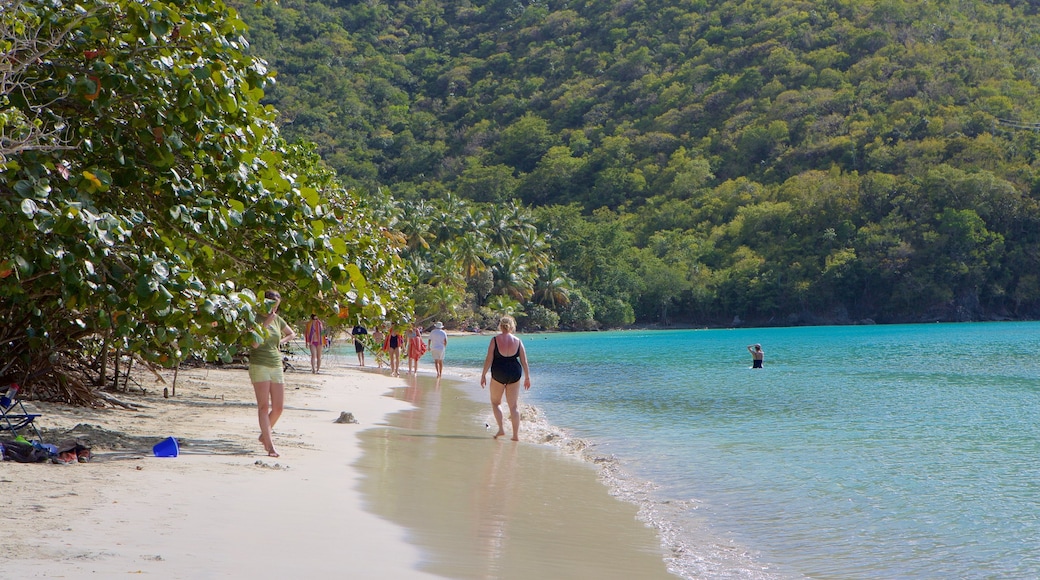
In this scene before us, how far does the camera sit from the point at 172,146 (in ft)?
20.3

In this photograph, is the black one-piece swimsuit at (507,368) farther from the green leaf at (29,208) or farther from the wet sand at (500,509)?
the green leaf at (29,208)

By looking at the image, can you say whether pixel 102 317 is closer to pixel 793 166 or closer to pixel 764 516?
pixel 764 516

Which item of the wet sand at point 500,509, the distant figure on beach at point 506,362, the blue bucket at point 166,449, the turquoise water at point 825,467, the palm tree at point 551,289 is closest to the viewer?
the wet sand at point 500,509

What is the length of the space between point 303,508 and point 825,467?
625cm

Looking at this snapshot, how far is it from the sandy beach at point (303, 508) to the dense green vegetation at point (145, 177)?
104 cm

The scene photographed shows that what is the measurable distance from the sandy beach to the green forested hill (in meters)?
62.6

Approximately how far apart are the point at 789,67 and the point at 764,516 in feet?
314

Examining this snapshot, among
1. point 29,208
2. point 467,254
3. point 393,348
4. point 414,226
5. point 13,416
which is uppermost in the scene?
point 414,226

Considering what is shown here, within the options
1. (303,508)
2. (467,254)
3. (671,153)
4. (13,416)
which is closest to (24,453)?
(13,416)

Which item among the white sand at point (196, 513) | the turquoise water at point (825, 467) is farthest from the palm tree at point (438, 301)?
the white sand at point (196, 513)

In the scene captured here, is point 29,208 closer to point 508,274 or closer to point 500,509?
point 500,509

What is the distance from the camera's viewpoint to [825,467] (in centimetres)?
1038

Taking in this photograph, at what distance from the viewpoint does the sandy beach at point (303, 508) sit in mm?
4816

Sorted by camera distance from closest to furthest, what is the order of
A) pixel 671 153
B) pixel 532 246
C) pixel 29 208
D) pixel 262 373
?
pixel 29 208 → pixel 262 373 → pixel 532 246 → pixel 671 153
